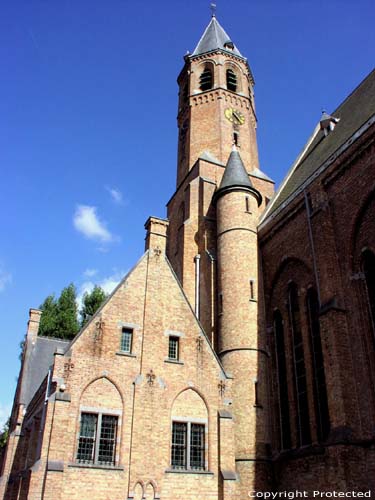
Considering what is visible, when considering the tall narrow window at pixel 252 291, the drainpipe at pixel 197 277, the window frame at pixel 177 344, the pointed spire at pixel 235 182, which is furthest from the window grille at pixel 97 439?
the pointed spire at pixel 235 182

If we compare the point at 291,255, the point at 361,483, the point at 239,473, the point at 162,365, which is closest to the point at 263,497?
the point at 239,473

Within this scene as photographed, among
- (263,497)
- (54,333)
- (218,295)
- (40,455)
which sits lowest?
(263,497)

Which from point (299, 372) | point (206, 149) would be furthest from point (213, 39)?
point (299, 372)

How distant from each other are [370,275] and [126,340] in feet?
29.4

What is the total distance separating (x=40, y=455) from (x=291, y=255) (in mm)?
12187

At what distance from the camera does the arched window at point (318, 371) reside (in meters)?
16.6

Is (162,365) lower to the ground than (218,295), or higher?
lower

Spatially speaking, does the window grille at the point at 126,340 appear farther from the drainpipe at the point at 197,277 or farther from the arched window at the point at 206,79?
the arched window at the point at 206,79

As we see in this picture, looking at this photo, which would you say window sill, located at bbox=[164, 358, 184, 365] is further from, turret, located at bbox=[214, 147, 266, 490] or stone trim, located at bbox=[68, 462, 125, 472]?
stone trim, located at bbox=[68, 462, 125, 472]

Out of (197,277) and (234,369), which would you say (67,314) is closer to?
(197,277)

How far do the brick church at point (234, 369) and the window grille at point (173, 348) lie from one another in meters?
0.04

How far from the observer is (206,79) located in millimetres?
34406

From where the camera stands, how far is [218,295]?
868 inches

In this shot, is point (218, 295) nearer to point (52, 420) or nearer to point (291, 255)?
point (291, 255)
